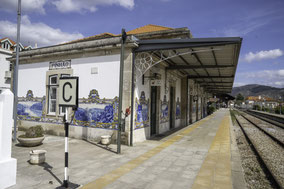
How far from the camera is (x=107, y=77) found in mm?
8078

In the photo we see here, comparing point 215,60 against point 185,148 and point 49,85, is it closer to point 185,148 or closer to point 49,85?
point 185,148

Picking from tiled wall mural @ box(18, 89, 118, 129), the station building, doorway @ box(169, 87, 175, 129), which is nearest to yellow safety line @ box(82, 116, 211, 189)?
the station building

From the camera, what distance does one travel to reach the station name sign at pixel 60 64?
9.20m

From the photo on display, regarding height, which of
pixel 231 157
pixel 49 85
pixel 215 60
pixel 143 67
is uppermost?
pixel 215 60

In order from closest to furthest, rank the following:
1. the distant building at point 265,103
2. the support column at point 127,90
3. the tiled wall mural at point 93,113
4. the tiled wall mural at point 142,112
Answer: the support column at point 127,90
the tiled wall mural at point 93,113
the tiled wall mural at point 142,112
the distant building at point 265,103

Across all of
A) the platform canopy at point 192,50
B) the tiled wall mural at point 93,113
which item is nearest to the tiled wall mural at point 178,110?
the platform canopy at point 192,50

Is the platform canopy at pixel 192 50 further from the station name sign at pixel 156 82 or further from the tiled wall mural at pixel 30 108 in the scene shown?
the tiled wall mural at pixel 30 108

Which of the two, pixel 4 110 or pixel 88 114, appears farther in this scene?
pixel 88 114

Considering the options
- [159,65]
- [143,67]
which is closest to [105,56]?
[143,67]

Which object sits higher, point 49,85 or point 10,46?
point 10,46

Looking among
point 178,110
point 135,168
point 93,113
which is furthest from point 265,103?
point 135,168

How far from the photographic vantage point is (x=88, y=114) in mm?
8445

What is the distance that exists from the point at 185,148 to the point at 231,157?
1.74 meters

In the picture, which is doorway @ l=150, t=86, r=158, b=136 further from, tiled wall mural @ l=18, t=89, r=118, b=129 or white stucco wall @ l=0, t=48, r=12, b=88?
white stucco wall @ l=0, t=48, r=12, b=88
